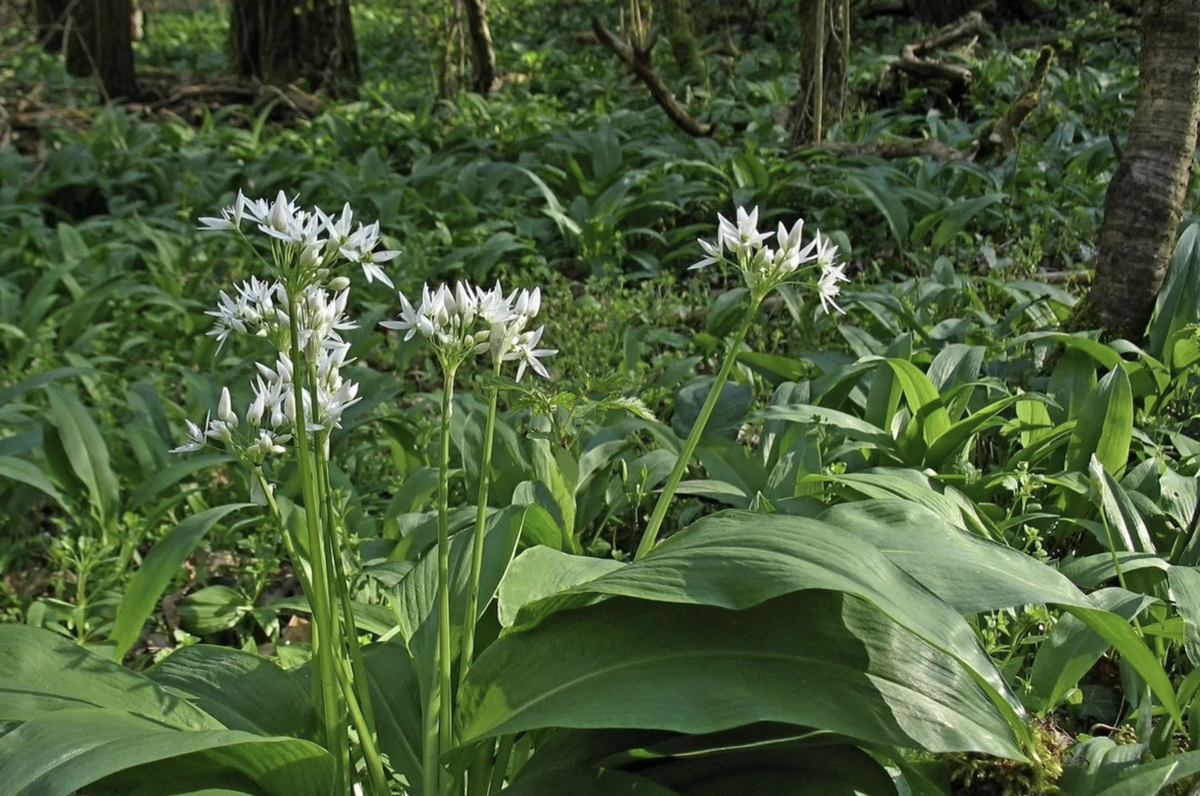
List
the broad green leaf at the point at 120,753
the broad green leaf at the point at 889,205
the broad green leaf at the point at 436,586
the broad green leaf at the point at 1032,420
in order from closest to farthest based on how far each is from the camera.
Answer: the broad green leaf at the point at 120,753 → the broad green leaf at the point at 436,586 → the broad green leaf at the point at 1032,420 → the broad green leaf at the point at 889,205

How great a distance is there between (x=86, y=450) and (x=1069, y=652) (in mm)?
2714

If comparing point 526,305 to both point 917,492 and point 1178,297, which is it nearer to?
point 917,492

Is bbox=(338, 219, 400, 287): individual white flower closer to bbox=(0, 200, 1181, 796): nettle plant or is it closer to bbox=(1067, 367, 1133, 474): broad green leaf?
bbox=(0, 200, 1181, 796): nettle plant

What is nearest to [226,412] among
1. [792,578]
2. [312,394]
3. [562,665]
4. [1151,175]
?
[312,394]

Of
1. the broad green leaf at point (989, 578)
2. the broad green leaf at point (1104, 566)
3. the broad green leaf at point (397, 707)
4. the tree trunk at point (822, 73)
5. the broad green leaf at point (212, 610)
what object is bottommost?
the broad green leaf at point (212, 610)

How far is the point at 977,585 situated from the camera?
4.91 ft

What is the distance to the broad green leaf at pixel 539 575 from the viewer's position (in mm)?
1608

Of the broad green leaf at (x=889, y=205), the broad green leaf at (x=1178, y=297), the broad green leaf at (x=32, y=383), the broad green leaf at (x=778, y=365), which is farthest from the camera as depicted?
the broad green leaf at (x=889, y=205)

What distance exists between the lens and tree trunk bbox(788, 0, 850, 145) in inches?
223

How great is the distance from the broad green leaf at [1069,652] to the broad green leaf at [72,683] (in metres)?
1.30

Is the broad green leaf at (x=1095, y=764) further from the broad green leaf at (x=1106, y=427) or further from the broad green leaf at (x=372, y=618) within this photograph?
the broad green leaf at (x=372, y=618)

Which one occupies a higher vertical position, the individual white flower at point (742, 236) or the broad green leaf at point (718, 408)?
the individual white flower at point (742, 236)

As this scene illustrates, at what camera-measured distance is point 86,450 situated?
3.22m

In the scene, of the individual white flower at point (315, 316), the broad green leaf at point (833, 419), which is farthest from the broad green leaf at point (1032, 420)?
the individual white flower at point (315, 316)
